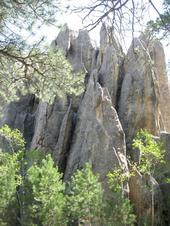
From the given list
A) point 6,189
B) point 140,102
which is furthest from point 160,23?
point 140,102

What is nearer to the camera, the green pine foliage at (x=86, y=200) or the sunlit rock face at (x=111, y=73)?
the green pine foliage at (x=86, y=200)

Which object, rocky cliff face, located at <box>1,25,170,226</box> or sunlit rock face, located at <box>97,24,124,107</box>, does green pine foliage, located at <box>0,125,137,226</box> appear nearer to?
rocky cliff face, located at <box>1,25,170,226</box>

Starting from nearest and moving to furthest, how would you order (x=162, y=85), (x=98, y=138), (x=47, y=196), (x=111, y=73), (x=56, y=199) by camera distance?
1. (x=56, y=199)
2. (x=47, y=196)
3. (x=98, y=138)
4. (x=111, y=73)
5. (x=162, y=85)

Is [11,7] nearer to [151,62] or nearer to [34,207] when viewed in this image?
[151,62]

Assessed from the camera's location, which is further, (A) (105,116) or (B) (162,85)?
(B) (162,85)

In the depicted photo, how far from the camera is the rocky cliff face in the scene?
26016mm

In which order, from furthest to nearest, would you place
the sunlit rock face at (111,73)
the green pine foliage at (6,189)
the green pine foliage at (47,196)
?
the sunlit rock face at (111,73)
the green pine foliage at (6,189)
the green pine foliage at (47,196)

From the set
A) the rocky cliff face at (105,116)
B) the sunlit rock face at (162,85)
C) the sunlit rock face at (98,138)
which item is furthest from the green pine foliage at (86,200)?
the sunlit rock face at (162,85)

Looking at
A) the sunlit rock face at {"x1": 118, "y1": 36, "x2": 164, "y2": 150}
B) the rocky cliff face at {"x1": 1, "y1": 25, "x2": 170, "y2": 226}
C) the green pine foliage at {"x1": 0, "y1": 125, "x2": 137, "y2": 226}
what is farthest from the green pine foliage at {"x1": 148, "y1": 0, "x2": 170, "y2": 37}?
the sunlit rock face at {"x1": 118, "y1": 36, "x2": 164, "y2": 150}

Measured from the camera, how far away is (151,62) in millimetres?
6445

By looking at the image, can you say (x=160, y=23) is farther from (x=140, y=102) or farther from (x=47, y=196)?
(x=140, y=102)

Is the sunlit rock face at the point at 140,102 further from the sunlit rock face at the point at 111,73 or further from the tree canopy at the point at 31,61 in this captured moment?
the tree canopy at the point at 31,61

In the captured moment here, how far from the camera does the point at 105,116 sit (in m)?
27.8

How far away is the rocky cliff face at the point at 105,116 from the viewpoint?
2602cm
